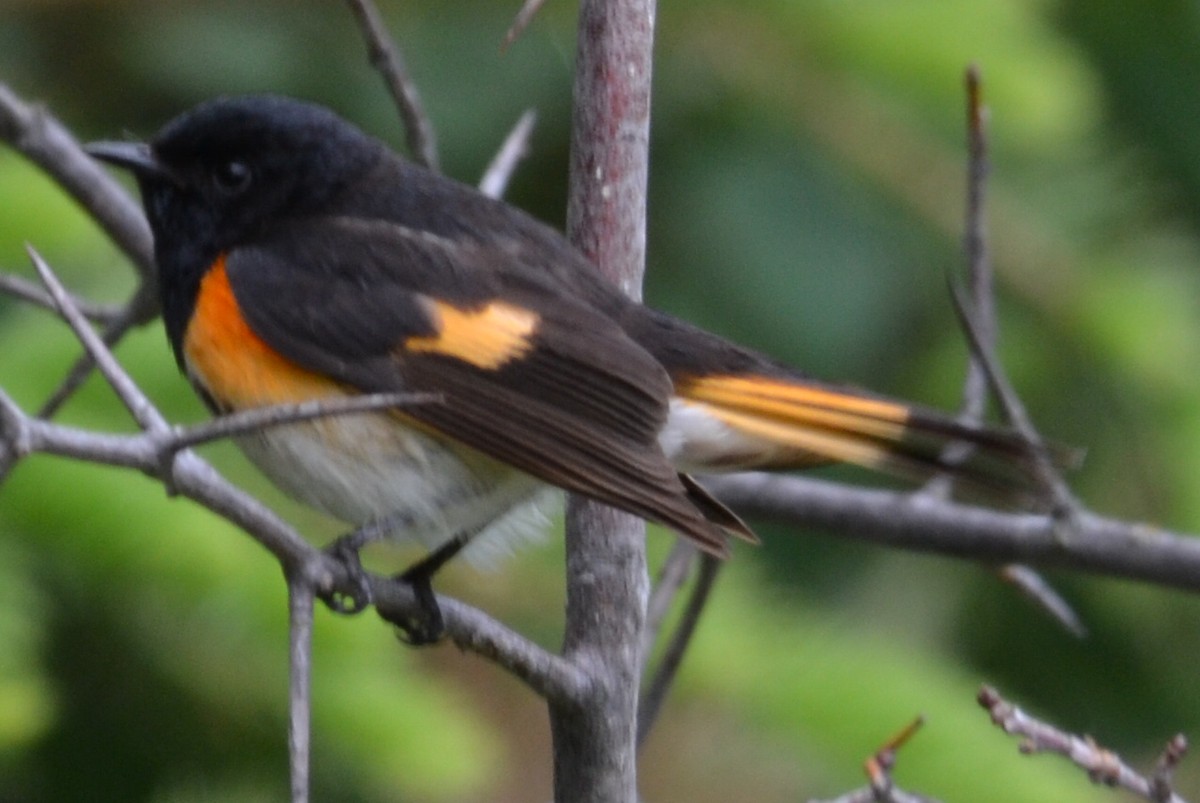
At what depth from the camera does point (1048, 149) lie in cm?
310

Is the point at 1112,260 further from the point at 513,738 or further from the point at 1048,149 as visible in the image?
the point at 513,738

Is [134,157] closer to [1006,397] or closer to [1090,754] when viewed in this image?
[1006,397]

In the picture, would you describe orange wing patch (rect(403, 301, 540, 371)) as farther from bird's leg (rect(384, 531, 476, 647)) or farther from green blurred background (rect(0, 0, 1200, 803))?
green blurred background (rect(0, 0, 1200, 803))

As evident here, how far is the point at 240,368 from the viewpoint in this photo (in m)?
2.00

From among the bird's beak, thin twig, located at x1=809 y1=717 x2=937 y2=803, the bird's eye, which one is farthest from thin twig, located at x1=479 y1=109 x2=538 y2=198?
thin twig, located at x1=809 y1=717 x2=937 y2=803

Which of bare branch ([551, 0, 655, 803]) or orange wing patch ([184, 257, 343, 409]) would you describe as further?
orange wing patch ([184, 257, 343, 409])

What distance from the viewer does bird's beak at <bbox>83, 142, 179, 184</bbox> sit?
88.1 inches

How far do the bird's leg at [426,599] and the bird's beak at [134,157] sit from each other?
0.65 m

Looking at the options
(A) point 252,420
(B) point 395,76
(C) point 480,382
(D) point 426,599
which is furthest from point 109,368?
(B) point 395,76

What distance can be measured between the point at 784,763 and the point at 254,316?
1036 mm

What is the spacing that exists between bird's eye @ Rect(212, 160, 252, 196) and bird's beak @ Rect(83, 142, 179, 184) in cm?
5

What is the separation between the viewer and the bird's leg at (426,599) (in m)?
1.67

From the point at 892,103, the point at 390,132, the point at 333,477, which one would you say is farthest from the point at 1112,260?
the point at 333,477

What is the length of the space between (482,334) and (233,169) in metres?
0.52
